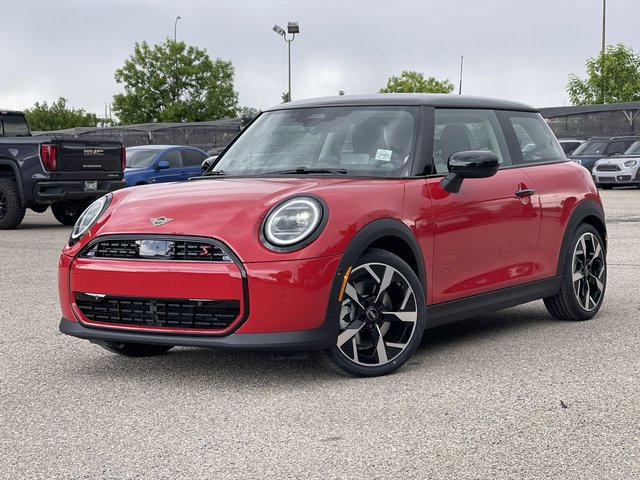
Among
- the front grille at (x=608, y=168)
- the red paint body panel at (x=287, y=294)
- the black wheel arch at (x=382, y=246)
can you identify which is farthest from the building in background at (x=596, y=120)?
the red paint body panel at (x=287, y=294)

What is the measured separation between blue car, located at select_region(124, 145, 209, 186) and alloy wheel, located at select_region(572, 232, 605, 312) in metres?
15.9

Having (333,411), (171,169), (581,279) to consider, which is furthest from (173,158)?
(333,411)

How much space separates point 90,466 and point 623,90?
69.1 metres

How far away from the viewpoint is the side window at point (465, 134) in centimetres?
647

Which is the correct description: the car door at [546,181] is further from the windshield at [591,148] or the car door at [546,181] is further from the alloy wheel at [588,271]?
the windshield at [591,148]

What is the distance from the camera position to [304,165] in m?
6.31

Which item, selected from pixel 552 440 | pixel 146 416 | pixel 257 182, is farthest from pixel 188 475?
pixel 257 182

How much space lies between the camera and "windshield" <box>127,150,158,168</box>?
23.7 metres

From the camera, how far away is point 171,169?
78.9ft

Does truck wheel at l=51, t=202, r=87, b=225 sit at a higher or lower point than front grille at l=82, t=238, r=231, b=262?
lower

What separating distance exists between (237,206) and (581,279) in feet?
10.3

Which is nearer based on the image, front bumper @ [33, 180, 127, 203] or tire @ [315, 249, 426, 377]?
tire @ [315, 249, 426, 377]

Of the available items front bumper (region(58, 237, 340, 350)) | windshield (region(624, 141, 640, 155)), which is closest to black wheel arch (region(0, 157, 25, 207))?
front bumper (region(58, 237, 340, 350))

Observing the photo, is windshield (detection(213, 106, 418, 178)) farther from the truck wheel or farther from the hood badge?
the truck wheel
